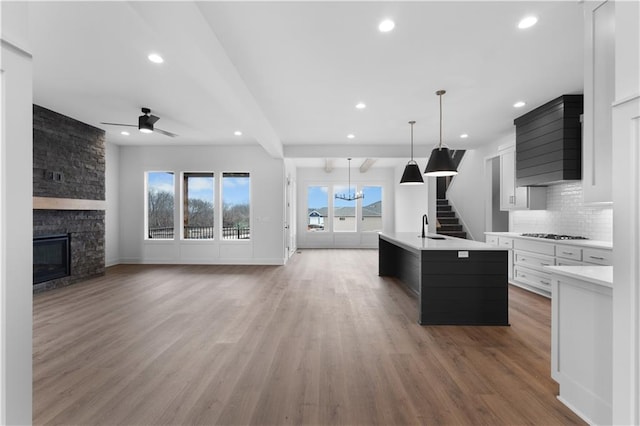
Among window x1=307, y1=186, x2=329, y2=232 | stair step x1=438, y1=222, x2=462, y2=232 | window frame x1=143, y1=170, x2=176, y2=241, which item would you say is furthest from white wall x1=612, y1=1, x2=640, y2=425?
window x1=307, y1=186, x2=329, y2=232

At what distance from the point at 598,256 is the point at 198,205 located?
296 inches

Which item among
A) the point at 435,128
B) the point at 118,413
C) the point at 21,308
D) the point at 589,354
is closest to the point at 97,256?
the point at 118,413

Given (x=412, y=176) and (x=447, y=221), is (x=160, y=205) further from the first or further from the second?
(x=447, y=221)

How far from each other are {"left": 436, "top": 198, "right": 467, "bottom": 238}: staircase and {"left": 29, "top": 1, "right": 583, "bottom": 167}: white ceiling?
12.5ft

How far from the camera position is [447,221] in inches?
364

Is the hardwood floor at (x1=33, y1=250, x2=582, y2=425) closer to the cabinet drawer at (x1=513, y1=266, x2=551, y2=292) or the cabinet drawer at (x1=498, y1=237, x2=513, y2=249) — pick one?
the cabinet drawer at (x1=513, y1=266, x2=551, y2=292)

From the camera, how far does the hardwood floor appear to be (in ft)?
6.47

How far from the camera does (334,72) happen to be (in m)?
3.51

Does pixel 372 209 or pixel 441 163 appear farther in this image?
pixel 372 209

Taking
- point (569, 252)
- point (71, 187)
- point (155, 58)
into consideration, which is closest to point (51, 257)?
point (71, 187)

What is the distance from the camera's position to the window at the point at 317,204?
11.2 metres

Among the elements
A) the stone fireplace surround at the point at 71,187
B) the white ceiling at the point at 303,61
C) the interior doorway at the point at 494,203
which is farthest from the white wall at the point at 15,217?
the interior doorway at the point at 494,203

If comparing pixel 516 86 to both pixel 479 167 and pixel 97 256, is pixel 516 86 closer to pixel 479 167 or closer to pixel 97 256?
pixel 479 167

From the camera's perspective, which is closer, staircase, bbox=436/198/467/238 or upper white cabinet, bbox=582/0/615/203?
upper white cabinet, bbox=582/0/615/203
